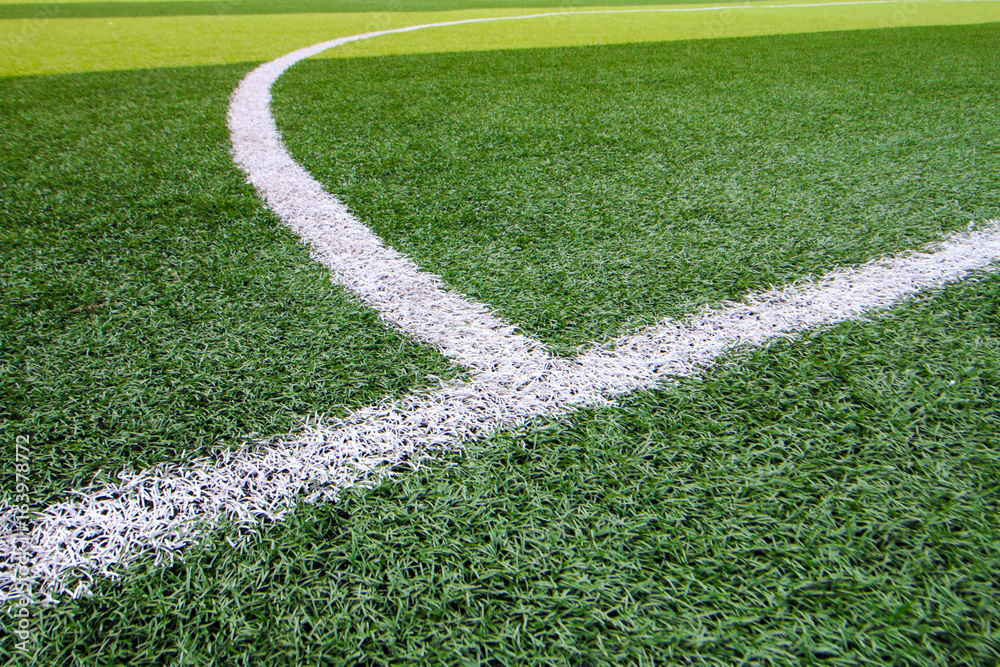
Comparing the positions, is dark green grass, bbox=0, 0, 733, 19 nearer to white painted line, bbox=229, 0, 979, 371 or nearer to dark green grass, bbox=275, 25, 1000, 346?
dark green grass, bbox=275, 25, 1000, 346

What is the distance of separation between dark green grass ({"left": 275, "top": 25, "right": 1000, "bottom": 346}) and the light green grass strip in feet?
4.54

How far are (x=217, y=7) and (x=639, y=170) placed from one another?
9030mm

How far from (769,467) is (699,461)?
112 millimetres

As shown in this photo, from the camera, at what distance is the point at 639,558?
845 millimetres

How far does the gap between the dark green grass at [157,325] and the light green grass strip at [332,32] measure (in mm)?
2682

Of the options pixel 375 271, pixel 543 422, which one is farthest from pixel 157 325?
pixel 543 422

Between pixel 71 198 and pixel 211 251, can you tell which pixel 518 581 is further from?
pixel 71 198

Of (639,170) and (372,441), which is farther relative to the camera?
(639,170)

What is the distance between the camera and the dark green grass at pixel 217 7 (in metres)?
7.59

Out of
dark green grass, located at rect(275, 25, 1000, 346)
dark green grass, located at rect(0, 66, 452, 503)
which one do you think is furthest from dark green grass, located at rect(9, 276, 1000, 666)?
dark green grass, located at rect(275, 25, 1000, 346)

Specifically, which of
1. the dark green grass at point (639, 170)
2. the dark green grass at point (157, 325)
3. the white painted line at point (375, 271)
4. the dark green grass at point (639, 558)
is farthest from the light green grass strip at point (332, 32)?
the dark green grass at point (639, 558)

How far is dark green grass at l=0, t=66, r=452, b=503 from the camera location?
3.43ft

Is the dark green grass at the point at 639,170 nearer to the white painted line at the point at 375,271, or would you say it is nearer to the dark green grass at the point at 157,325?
the white painted line at the point at 375,271

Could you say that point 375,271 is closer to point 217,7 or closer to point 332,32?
point 332,32
